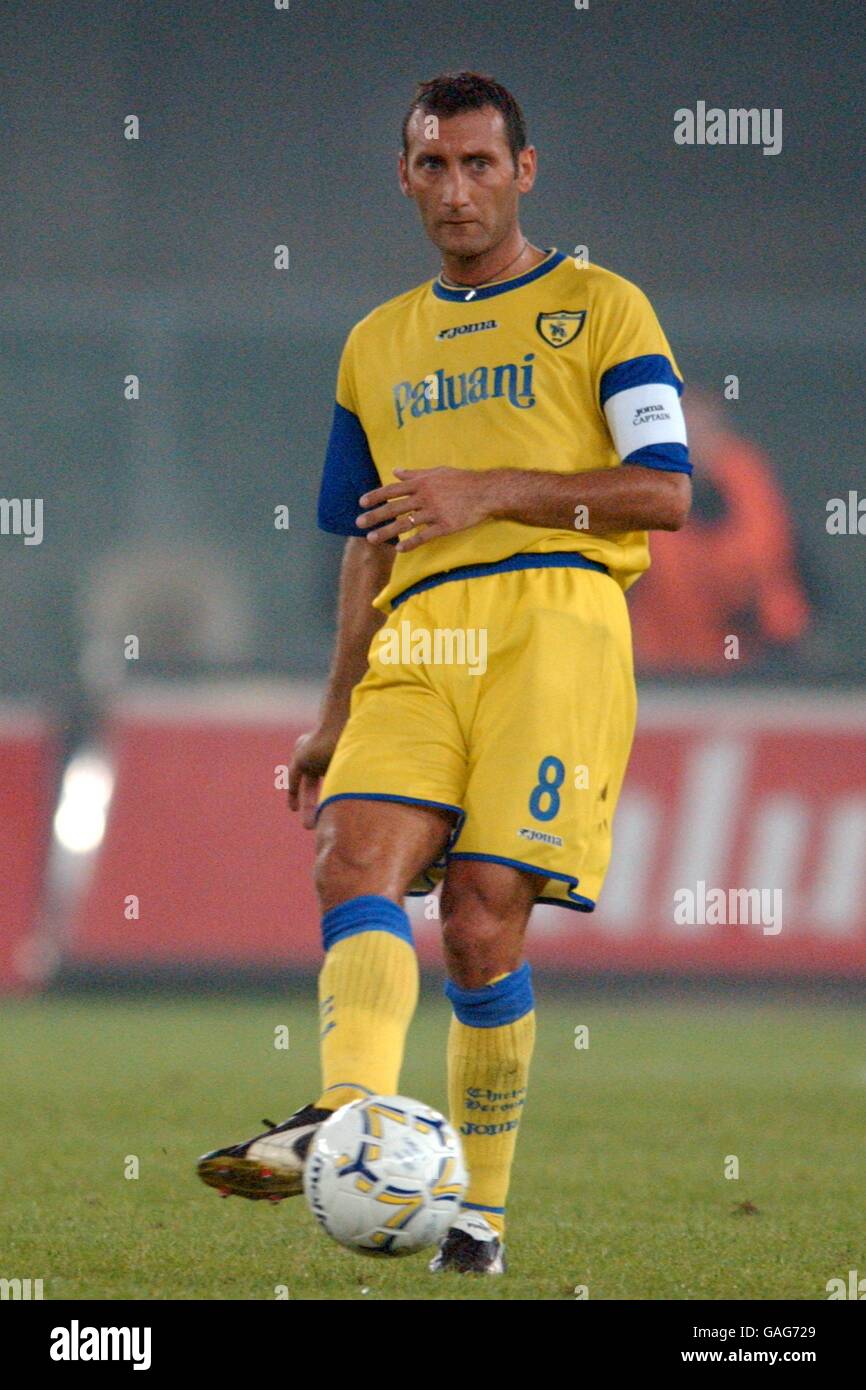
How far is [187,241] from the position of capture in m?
16.0

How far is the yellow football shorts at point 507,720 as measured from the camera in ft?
12.3

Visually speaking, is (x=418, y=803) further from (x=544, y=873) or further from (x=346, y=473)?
(x=346, y=473)

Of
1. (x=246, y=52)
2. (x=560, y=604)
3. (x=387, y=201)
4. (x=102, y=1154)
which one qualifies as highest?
(x=246, y=52)

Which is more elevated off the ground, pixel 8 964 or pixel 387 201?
pixel 387 201

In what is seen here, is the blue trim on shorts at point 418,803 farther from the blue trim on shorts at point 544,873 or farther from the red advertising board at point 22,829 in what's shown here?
the red advertising board at point 22,829

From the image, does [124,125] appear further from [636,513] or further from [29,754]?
[636,513]

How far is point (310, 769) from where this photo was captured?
4.25 meters

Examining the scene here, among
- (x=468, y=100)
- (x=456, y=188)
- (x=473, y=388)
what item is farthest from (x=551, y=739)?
(x=468, y=100)

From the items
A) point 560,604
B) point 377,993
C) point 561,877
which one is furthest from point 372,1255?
point 560,604

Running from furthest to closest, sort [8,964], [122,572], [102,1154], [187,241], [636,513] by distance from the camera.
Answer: [187,241] → [122,572] → [8,964] → [102,1154] → [636,513]

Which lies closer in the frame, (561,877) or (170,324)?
(561,877)

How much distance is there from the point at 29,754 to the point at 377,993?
6660 mm

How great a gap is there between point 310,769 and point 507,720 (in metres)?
0.60

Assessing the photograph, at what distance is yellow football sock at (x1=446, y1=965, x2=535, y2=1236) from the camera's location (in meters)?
3.93
